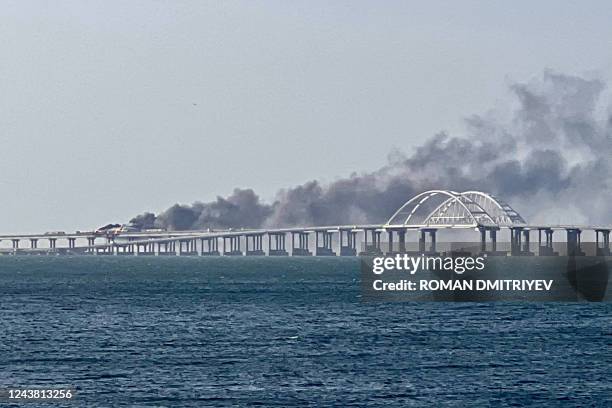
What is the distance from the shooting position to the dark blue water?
5906cm

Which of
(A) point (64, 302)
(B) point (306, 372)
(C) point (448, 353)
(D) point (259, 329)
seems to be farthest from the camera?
(A) point (64, 302)

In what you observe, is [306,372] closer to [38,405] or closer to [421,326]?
[38,405]

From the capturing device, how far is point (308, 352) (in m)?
74.4

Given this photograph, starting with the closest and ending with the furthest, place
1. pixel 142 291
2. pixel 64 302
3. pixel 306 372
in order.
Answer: pixel 306 372, pixel 64 302, pixel 142 291

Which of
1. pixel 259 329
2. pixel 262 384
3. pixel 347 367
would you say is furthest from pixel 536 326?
pixel 262 384

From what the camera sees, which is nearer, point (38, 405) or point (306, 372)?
point (38, 405)

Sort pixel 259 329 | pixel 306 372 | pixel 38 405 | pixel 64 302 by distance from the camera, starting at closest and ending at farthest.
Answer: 1. pixel 38 405
2. pixel 306 372
3. pixel 259 329
4. pixel 64 302

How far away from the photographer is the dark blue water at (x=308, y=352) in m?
59.1

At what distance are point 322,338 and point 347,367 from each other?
15.5 meters

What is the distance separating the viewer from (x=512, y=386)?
61.6 metres

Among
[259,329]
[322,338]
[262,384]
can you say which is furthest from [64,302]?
[262,384]

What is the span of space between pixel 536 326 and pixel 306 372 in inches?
1233

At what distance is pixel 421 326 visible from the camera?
3634 inches

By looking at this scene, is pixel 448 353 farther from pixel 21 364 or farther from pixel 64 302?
pixel 64 302
